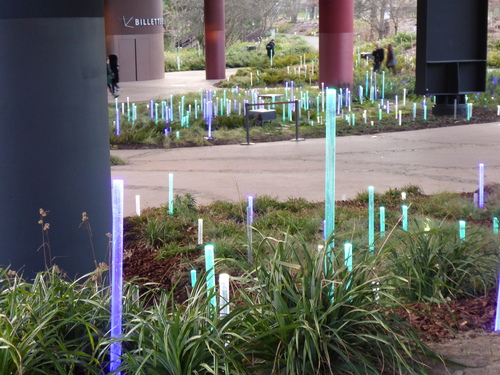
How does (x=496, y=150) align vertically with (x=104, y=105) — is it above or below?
below

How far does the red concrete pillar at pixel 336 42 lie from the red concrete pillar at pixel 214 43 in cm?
889

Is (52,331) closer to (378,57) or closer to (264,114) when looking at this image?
(264,114)

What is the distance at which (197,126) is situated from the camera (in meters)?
18.2

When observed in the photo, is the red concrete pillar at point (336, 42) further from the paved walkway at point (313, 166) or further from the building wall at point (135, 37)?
the building wall at point (135, 37)

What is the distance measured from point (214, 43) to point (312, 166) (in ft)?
71.5

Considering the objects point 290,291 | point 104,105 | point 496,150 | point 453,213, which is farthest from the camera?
point 496,150

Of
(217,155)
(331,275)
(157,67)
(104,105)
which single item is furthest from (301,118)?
(157,67)

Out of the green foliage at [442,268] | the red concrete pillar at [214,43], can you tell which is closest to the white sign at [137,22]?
the red concrete pillar at [214,43]

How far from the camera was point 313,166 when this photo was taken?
13.6 meters

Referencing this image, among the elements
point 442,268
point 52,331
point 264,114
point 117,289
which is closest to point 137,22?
point 264,114

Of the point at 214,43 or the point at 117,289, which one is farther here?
the point at 214,43

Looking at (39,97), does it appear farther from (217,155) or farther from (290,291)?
(217,155)

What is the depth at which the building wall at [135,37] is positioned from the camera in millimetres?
34312

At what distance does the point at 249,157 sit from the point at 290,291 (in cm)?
1055
